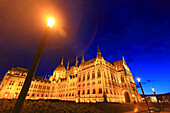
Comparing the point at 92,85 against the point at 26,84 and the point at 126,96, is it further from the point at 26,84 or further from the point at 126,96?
the point at 26,84

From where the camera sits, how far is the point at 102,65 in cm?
3897

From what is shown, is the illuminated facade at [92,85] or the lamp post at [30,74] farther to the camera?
the illuminated facade at [92,85]

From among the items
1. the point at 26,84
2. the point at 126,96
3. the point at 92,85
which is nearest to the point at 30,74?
the point at 26,84

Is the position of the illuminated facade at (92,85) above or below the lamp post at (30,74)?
above

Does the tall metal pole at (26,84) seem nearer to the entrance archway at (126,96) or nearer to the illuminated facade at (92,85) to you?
the illuminated facade at (92,85)

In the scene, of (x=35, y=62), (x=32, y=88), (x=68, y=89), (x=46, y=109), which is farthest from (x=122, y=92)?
(x=32, y=88)

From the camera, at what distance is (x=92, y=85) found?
3794cm

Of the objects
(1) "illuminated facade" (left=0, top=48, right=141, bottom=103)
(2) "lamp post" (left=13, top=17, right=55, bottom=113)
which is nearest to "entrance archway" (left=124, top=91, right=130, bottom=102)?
(1) "illuminated facade" (left=0, top=48, right=141, bottom=103)

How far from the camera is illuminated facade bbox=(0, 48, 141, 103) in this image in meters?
35.7

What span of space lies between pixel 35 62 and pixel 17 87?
7440cm

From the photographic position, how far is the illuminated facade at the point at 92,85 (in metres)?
35.7

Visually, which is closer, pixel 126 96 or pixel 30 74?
pixel 30 74

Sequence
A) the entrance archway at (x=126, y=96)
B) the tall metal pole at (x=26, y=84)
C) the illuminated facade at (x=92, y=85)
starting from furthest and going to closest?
the entrance archway at (x=126, y=96) → the illuminated facade at (x=92, y=85) → the tall metal pole at (x=26, y=84)

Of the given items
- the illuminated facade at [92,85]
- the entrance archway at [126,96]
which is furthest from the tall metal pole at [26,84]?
the entrance archway at [126,96]
